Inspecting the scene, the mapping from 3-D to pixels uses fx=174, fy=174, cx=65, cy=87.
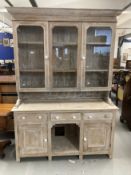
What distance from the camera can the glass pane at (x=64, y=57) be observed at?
266 cm

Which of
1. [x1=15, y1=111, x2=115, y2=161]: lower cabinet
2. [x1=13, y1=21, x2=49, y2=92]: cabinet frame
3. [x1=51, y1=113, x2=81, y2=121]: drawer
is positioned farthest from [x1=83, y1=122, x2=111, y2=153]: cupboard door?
[x1=13, y1=21, x2=49, y2=92]: cabinet frame

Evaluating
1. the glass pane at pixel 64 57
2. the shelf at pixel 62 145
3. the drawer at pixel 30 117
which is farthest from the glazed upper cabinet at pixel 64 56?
the shelf at pixel 62 145

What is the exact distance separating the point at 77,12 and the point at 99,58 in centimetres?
80

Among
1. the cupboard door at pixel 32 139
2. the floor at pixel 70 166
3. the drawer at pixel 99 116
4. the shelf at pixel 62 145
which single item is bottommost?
the floor at pixel 70 166

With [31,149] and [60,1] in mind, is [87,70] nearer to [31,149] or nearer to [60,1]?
[31,149]

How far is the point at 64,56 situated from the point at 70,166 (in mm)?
1665

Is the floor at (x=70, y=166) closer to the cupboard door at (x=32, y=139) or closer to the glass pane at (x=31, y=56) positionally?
the cupboard door at (x=32, y=139)

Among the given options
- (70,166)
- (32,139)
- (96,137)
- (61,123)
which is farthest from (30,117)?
(96,137)

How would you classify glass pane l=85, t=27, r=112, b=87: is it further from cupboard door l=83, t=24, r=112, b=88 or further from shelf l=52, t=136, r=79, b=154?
shelf l=52, t=136, r=79, b=154

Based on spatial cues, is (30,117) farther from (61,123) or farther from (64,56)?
(64,56)

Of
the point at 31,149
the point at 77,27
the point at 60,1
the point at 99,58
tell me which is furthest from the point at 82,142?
the point at 60,1

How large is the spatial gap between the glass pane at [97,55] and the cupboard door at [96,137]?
65 cm

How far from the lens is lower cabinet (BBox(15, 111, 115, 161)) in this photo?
248cm

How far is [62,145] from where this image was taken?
9.02ft
